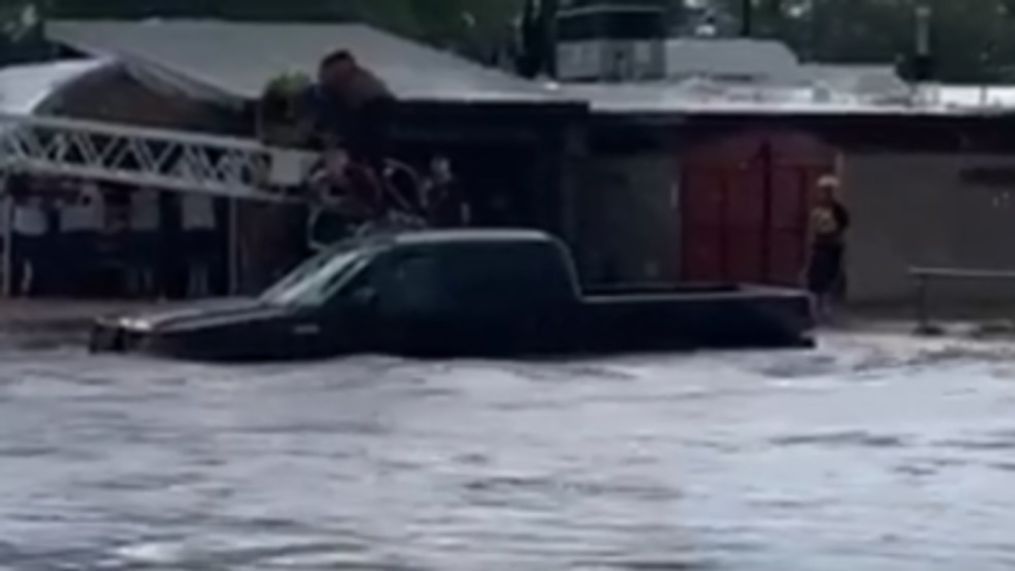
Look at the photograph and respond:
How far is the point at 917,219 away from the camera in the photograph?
176 ft

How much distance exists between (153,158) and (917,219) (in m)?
11.6

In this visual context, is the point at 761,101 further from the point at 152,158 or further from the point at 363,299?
the point at 363,299

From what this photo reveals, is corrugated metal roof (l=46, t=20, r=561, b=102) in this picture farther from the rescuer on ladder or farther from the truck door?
the truck door

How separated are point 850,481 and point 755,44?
4935 centimetres

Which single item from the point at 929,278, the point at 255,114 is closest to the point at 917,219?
the point at 929,278

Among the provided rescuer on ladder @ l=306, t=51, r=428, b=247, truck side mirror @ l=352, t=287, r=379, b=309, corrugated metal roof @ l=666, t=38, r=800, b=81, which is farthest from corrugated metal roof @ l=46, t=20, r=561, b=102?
truck side mirror @ l=352, t=287, r=379, b=309

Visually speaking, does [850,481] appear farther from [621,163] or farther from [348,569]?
[621,163]

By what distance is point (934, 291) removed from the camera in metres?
51.2

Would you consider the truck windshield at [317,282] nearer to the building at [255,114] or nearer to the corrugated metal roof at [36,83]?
the building at [255,114]

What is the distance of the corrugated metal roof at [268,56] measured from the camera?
5234cm

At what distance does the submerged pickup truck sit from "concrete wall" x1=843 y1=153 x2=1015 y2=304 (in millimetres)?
16132

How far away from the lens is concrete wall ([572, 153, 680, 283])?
53.5 meters

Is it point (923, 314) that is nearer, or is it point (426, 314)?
point (426, 314)

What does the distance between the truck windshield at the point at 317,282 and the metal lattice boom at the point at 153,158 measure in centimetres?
1234
